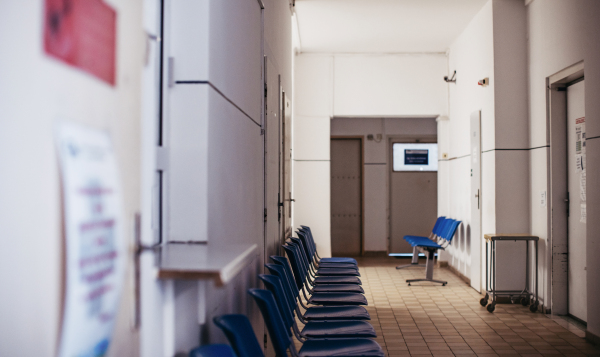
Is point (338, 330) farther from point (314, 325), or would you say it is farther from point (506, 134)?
point (506, 134)

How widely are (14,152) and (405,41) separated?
7801 mm

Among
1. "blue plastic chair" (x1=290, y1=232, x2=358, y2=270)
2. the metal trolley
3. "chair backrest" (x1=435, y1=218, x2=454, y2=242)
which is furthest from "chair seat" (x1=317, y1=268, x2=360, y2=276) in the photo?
"chair backrest" (x1=435, y1=218, x2=454, y2=242)

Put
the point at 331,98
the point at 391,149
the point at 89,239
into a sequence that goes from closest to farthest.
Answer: the point at 89,239
the point at 331,98
the point at 391,149

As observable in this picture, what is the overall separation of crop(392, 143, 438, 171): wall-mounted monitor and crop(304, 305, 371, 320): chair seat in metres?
6.55

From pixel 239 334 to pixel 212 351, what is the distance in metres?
0.31

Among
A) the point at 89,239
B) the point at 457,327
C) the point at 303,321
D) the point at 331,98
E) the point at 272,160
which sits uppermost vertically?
the point at 331,98

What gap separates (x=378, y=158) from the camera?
995cm

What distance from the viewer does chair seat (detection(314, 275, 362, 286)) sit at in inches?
188

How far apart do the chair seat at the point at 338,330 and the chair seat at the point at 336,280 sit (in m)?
1.44

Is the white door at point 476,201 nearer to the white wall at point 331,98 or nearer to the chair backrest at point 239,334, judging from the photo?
the white wall at point 331,98

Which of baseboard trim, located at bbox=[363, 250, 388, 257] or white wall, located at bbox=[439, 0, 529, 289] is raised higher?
white wall, located at bbox=[439, 0, 529, 289]

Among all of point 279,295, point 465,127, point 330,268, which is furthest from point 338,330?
point 465,127

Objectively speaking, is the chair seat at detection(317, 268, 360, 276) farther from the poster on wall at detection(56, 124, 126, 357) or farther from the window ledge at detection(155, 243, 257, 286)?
the poster on wall at detection(56, 124, 126, 357)

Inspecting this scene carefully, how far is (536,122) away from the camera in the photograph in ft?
18.6
